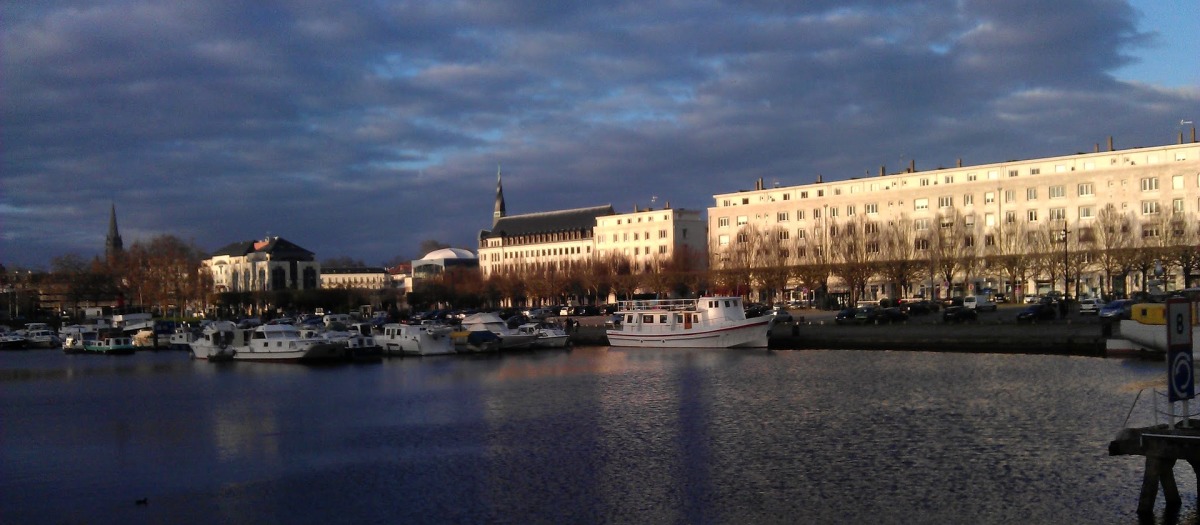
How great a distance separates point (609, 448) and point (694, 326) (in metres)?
38.5

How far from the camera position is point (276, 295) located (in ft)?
475

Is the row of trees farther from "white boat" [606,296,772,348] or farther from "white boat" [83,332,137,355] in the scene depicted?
"white boat" [83,332,137,355]

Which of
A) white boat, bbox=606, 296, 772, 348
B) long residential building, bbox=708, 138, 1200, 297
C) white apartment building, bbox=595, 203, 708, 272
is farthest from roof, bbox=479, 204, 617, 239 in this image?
white boat, bbox=606, 296, 772, 348

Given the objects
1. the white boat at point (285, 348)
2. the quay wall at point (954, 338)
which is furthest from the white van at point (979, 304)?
the white boat at point (285, 348)

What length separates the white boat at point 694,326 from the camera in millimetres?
61375

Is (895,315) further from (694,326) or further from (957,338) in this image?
(957,338)

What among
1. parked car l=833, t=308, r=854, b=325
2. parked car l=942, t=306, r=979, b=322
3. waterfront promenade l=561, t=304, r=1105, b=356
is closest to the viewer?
waterfront promenade l=561, t=304, r=1105, b=356

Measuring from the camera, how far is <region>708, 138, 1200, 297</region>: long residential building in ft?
289

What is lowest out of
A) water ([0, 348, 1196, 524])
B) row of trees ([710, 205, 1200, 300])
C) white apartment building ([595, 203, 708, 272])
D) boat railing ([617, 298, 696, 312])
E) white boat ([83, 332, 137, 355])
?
water ([0, 348, 1196, 524])

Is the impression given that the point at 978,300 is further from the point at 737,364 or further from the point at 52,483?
the point at 52,483

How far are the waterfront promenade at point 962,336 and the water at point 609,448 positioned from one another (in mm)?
2620

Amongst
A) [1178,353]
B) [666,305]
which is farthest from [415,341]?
[1178,353]

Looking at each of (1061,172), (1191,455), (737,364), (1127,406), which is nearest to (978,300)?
(1061,172)

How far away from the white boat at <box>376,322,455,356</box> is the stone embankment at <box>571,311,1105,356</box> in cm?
2096
